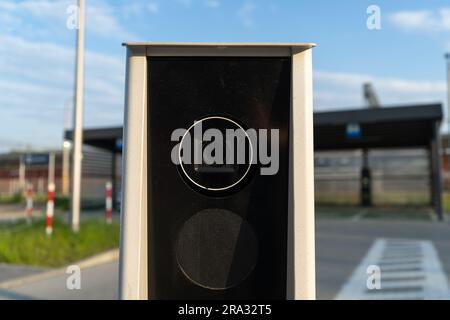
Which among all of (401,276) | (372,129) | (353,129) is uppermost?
(372,129)

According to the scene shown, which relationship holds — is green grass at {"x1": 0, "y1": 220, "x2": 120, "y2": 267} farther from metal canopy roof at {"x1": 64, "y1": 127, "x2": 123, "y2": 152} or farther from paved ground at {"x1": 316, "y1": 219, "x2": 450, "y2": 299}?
metal canopy roof at {"x1": 64, "y1": 127, "x2": 123, "y2": 152}

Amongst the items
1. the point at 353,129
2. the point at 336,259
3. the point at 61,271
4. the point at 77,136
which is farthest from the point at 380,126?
the point at 61,271

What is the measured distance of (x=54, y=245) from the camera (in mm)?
7602

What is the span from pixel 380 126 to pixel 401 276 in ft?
47.3

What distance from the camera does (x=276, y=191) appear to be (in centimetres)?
163

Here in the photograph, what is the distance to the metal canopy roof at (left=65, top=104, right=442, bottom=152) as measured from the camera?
17031 millimetres

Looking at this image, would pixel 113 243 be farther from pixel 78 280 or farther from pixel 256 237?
pixel 256 237

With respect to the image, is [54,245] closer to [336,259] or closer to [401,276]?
[336,259]

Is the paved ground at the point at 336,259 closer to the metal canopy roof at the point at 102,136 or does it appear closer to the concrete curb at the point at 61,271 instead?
the concrete curb at the point at 61,271

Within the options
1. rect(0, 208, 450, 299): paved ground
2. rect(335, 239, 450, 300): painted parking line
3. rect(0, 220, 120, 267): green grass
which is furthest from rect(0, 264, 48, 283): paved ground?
rect(335, 239, 450, 300): painted parking line

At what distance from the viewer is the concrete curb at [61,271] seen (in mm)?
5648

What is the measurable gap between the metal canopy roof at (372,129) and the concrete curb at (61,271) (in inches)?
471
